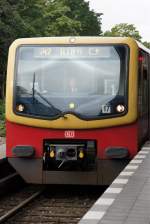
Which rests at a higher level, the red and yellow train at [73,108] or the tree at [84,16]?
the tree at [84,16]

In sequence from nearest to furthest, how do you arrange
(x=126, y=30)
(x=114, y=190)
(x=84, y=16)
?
1. (x=114, y=190)
2. (x=84, y=16)
3. (x=126, y=30)

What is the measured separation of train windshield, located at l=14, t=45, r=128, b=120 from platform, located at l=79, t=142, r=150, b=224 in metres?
1.88

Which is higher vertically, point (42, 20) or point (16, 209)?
point (42, 20)

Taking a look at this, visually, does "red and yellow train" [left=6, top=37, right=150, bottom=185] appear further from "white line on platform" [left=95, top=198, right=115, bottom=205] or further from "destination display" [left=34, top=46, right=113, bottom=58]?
"white line on platform" [left=95, top=198, right=115, bottom=205]

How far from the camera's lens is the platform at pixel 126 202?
7.35 m

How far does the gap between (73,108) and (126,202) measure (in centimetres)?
488

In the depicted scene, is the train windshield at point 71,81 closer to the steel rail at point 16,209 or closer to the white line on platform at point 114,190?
the steel rail at point 16,209

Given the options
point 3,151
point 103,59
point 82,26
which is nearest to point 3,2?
point 82,26

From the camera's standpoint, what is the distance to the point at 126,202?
8.43 metres

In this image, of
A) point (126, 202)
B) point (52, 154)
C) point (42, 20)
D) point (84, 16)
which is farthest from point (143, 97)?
point (84, 16)

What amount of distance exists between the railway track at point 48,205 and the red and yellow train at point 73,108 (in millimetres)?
448

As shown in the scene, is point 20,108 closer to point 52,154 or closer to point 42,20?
point 52,154

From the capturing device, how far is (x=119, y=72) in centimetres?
1322

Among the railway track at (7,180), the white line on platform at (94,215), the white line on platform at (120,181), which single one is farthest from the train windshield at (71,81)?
the white line on platform at (94,215)
